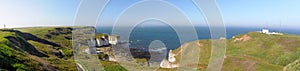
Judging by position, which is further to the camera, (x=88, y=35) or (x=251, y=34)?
(x=251, y=34)

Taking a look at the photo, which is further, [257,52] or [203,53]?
[257,52]

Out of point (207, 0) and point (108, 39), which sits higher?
point (207, 0)

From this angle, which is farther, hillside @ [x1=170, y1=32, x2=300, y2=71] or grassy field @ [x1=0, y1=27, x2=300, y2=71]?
hillside @ [x1=170, y1=32, x2=300, y2=71]

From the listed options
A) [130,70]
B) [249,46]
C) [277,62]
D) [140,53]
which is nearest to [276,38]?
[249,46]

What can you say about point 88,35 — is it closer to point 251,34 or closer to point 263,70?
point 263,70

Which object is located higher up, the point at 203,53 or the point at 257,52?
the point at 203,53

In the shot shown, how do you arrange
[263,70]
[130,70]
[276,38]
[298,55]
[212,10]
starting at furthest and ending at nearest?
[276,38], [298,55], [263,70], [130,70], [212,10]

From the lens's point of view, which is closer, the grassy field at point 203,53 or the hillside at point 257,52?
the grassy field at point 203,53

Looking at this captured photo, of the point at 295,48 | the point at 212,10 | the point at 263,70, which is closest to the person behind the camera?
the point at 212,10
